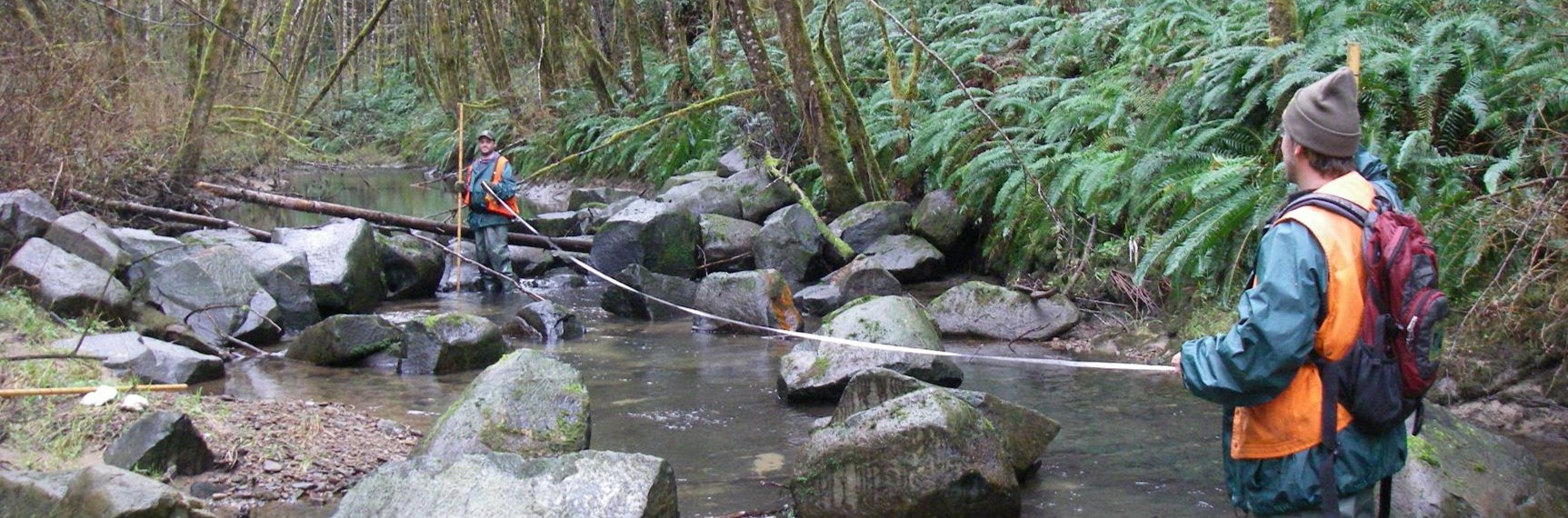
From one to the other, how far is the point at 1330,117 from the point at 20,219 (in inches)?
398

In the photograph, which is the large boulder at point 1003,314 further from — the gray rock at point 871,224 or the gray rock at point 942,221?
the gray rock at point 871,224

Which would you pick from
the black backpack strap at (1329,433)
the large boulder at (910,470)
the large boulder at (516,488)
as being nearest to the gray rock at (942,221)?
the large boulder at (910,470)

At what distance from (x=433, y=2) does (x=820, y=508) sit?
866 inches

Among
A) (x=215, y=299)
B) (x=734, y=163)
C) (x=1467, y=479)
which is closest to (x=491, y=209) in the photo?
(x=215, y=299)

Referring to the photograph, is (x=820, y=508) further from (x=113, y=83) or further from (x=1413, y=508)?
(x=113, y=83)

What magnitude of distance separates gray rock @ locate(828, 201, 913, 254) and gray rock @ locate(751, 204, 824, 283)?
322mm

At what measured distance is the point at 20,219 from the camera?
9844 millimetres

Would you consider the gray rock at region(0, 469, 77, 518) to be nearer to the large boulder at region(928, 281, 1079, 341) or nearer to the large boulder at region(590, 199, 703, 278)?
the large boulder at region(928, 281, 1079, 341)

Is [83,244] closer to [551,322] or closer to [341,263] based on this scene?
[341,263]

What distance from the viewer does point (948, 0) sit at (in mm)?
18562

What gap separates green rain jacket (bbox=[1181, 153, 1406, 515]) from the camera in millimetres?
2975

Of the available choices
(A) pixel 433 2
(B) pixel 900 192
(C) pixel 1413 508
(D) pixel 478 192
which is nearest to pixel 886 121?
(B) pixel 900 192

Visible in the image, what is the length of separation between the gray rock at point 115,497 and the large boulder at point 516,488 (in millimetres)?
631

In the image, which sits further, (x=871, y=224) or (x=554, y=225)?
(x=554, y=225)
